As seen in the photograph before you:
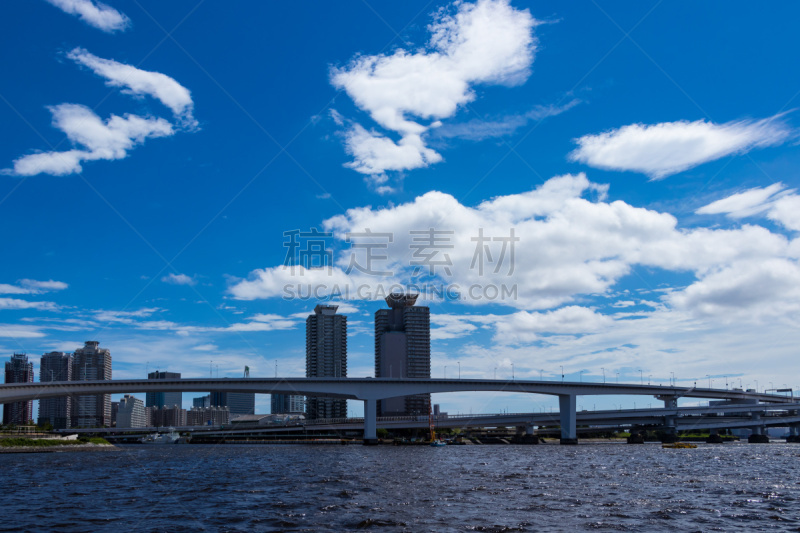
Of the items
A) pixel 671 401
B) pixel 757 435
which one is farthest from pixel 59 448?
pixel 757 435

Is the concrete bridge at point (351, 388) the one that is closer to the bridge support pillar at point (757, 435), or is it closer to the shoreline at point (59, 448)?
the shoreline at point (59, 448)

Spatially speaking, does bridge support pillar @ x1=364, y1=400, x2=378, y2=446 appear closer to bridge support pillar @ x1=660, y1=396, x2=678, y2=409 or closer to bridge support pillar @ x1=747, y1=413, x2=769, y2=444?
bridge support pillar @ x1=660, y1=396, x2=678, y2=409

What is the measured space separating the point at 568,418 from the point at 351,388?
49.9m

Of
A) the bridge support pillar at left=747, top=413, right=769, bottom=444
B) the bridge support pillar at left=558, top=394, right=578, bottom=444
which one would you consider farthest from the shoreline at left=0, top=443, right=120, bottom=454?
the bridge support pillar at left=747, top=413, right=769, bottom=444

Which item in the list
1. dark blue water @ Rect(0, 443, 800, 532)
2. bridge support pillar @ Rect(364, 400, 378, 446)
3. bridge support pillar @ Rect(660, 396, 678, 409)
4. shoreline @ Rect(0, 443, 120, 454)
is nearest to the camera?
dark blue water @ Rect(0, 443, 800, 532)

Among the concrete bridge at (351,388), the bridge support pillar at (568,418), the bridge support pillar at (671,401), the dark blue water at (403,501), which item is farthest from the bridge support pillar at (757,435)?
the dark blue water at (403,501)

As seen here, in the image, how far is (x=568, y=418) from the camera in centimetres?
14462

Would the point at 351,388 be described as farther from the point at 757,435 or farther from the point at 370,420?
the point at 757,435

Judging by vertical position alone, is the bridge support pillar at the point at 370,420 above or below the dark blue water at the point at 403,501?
below

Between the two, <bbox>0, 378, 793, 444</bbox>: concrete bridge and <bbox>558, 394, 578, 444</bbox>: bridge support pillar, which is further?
<bbox>558, 394, 578, 444</bbox>: bridge support pillar

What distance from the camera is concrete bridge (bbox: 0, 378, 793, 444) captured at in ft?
406

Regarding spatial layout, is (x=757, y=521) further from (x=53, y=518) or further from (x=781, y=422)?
(x=781, y=422)

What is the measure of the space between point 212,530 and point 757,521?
22362 millimetres

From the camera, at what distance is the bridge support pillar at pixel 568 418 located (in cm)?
14262
